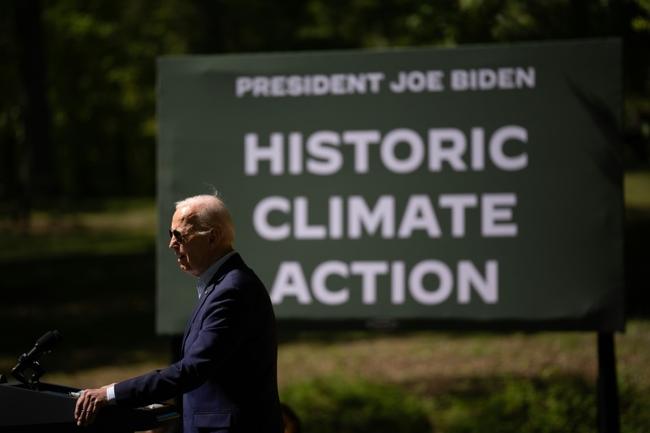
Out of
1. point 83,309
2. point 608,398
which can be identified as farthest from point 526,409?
point 83,309

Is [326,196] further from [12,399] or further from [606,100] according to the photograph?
[12,399]

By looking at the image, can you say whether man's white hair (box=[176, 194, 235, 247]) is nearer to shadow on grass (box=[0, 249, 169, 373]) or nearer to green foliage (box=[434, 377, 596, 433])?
green foliage (box=[434, 377, 596, 433])

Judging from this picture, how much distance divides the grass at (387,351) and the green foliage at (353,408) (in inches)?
6.3

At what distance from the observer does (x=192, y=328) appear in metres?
4.41

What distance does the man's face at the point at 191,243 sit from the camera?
438 centimetres

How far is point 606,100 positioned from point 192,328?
4.35 m

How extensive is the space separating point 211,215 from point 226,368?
2.02 feet

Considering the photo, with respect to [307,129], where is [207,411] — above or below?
below

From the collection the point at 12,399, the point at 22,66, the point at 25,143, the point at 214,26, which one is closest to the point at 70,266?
the point at 25,143

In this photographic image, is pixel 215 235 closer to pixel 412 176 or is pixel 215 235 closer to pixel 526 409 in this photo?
pixel 412 176

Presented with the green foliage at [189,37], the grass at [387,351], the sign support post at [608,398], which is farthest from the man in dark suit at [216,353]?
the green foliage at [189,37]

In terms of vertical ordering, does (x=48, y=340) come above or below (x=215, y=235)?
below

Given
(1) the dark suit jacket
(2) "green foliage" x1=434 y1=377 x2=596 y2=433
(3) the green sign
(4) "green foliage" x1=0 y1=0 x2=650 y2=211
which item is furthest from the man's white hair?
(4) "green foliage" x1=0 y1=0 x2=650 y2=211

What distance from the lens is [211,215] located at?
14.4 ft
